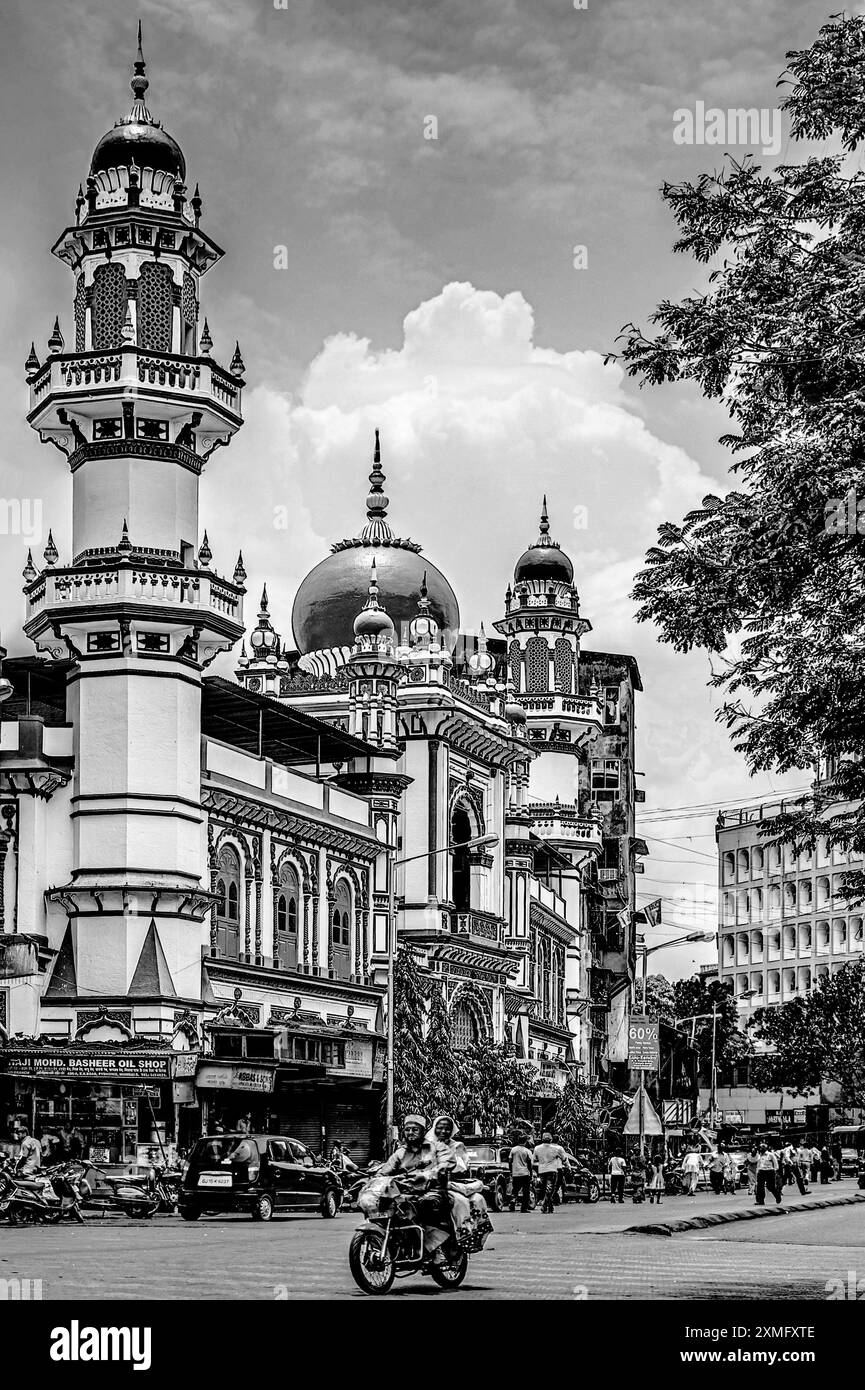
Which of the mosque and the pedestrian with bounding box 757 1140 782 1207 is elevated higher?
the mosque

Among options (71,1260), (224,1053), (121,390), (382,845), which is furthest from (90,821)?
(71,1260)

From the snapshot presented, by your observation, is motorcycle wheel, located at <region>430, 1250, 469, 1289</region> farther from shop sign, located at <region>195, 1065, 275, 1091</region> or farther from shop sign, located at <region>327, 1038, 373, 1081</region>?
shop sign, located at <region>327, 1038, 373, 1081</region>

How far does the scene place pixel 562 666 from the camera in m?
95.2

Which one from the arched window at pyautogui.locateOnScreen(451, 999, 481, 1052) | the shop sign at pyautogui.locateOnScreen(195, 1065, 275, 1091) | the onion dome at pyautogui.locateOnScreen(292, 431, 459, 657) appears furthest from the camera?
the onion dome at pyautogui.locateOnScreen(292, 431, 459, 657)

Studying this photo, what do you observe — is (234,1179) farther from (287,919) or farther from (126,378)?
(126,378)

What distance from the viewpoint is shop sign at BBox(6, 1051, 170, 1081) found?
4356 cm

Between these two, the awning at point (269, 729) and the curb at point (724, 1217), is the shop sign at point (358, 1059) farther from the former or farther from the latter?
the curb at point (724, 1217)

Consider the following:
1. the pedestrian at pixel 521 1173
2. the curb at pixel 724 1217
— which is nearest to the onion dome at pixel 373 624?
the curb at pixel 724 1217

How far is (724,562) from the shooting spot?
66.6 ft

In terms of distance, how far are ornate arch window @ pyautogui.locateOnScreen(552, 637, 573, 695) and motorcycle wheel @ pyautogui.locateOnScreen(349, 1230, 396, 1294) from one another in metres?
75.7

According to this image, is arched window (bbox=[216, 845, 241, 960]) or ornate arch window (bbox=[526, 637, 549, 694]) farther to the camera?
ornate arch window (bbox=[526, 637, 549, 694])

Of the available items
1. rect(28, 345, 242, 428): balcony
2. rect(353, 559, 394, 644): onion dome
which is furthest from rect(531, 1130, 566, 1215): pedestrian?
rect(353, 559, 394, 644): onion dome

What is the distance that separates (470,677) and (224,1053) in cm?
3120
